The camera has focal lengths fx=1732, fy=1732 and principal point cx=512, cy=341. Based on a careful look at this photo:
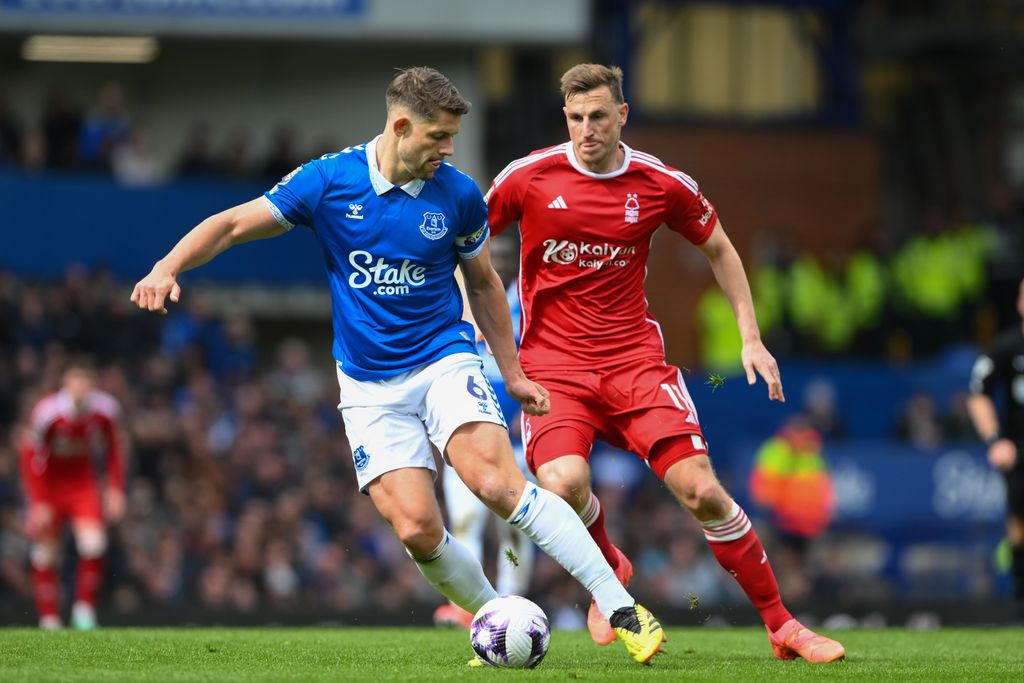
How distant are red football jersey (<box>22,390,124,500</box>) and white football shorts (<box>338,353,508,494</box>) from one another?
7019 mm

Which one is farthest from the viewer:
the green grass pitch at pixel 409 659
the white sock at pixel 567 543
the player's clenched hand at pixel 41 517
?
the player's clenched hand at pixel 41 517

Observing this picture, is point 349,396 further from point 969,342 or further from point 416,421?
point 969,342

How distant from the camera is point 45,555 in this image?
13.9 metres

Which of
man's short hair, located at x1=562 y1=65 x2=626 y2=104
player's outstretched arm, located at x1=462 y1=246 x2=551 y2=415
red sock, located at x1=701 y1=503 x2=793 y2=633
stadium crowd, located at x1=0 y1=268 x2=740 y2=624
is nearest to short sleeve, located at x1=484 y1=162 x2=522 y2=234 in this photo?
man's short hair, located at x1=562 y1=65 x2=626 y2=104

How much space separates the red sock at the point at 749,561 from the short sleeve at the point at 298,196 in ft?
7.79

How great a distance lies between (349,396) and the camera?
7.68m

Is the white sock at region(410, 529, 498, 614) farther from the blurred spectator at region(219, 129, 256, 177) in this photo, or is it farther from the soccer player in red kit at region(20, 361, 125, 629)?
the blurred spectator at region(219, 129, 256, 177)

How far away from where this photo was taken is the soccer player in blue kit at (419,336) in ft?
24.0

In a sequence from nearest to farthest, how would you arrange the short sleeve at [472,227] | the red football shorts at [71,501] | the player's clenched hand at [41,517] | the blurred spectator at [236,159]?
1. the short sleeve at [472,227]
2. the player's clenched hand at [41,517]
3. the red football shorts at [71,501]
4. the blurred spectator at [236,159]

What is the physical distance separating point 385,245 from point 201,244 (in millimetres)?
802

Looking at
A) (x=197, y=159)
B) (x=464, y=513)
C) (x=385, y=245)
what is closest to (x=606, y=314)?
(x=385, y=245)

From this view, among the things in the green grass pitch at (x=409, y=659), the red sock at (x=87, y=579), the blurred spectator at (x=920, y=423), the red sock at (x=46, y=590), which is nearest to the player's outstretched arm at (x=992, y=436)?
the green grass pitch at (x=409, y=659)

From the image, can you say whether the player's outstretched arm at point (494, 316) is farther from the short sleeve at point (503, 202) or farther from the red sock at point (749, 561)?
the red sock at point (749, 561)

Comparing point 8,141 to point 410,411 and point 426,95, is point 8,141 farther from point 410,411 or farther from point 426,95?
point 426,95
